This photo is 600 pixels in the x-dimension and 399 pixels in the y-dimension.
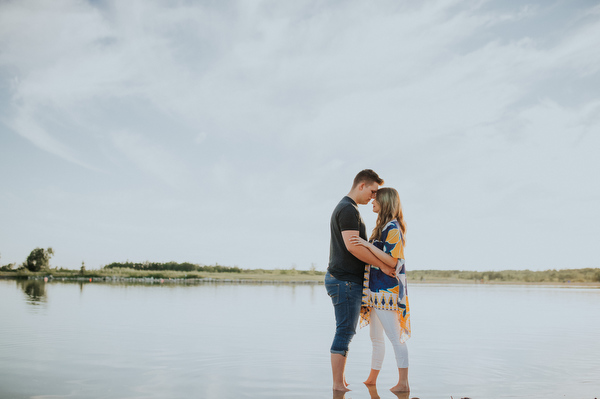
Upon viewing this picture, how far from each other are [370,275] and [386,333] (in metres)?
0.60

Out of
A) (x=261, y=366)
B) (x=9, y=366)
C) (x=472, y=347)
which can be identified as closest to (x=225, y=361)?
(x=261, y=366)

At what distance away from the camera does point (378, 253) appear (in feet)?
14.8

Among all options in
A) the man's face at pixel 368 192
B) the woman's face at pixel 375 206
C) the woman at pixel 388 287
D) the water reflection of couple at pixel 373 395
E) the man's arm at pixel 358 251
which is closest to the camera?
the water reflection of couple at pixel 373 395

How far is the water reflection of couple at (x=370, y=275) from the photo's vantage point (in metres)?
4.52

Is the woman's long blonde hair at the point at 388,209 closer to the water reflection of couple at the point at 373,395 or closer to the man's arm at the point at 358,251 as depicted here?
the man's arm at the point at 358,251

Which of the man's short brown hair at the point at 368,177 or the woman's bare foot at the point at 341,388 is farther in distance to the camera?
the man's short brown hair at the point at 368,177

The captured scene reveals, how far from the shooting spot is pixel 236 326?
32.1 feet

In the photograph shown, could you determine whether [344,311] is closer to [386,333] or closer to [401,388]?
[386,333]

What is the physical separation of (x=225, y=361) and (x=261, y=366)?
53cm

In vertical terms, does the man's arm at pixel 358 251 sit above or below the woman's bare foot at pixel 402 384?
above

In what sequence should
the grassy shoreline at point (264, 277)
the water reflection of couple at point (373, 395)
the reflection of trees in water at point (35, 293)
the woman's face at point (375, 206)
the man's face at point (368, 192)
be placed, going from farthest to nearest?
1. the grassy shoreline at point (264, 277)
2. the reflection of trees in water at point (35, 293)
3. the woman's face at point (375, 206)
4. the man's face at point (368, 192)
5. the water reflection of couple at point (373, 395)

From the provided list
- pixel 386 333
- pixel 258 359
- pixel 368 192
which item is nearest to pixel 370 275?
pixel 386 333

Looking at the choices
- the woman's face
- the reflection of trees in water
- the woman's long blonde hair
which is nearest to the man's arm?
the woman's long blonde hair

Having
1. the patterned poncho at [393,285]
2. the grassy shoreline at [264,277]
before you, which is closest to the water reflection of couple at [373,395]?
the patterned poncho at [393,285]
